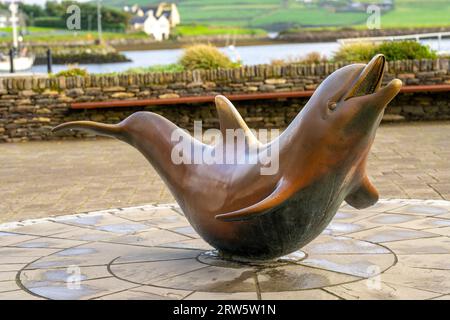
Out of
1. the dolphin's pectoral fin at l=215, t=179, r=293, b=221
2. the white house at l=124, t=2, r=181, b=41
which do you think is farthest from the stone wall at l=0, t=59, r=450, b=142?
the white house at l=124, t=2, r=181, b=41

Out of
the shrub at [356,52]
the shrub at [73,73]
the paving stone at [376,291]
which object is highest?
the shrub at [356,52]

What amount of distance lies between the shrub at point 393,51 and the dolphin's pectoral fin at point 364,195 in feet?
41.4

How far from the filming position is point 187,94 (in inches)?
696

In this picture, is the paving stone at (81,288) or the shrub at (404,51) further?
the shrub at (404,51)

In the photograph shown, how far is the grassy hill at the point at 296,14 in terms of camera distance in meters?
52.1

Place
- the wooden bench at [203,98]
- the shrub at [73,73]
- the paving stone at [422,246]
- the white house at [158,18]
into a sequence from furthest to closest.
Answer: the white house at [158,18], the shrub at [73,73], the wooden bench at [203,98], the paving stone at [422,246]

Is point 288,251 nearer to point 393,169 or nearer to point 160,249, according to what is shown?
point 160,249

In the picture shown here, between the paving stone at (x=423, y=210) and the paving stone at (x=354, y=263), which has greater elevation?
the paving stone at (x=354, y=263)

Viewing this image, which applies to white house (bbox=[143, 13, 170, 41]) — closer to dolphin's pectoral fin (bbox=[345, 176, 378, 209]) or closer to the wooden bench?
the wooden bench

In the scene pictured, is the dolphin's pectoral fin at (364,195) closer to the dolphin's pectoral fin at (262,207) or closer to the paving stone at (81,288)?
the dolphin's pectoral fin at (262,207)

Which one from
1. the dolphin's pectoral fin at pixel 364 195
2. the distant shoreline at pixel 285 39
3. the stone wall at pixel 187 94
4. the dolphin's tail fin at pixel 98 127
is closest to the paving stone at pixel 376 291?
the dolphin's pectoral fin at pixel 364 195

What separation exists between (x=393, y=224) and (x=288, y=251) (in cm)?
196

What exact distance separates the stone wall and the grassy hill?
2907 centimetres

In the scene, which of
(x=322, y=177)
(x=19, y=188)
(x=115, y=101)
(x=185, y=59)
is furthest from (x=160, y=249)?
(x=185, y=59)
